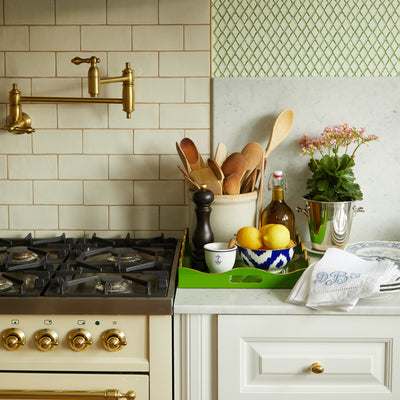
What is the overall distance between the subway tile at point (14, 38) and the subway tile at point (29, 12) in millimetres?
25

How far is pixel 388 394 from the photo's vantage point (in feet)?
5.47

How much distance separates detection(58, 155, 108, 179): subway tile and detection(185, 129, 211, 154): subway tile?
35 centimetres

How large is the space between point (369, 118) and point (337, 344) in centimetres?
92

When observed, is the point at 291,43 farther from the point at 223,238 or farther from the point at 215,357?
the point at 215,357

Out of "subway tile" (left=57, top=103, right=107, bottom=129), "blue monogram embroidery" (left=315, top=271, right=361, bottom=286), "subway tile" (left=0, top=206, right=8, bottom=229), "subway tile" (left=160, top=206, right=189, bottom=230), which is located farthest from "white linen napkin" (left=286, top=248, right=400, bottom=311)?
"subway tile" (left=0, top=206, right=8, bottom=229)

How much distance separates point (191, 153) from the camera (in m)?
2.11

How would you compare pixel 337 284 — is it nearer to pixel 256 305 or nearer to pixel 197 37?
pixel 256 305

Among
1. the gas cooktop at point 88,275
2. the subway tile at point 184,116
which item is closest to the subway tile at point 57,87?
the subway tile at point 184,116

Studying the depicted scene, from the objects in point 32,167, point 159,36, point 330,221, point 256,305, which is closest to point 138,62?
point 159,36

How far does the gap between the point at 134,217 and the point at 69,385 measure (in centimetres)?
79

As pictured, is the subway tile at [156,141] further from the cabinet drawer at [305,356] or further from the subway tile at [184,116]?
the cabinet drawer at [305,356]

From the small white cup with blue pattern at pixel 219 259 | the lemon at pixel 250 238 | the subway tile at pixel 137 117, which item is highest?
the subway tile at pixel 137 117

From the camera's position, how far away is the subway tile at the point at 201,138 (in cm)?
222

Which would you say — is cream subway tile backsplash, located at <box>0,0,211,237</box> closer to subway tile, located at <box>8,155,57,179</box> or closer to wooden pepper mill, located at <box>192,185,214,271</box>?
subway tile, located at <box>8,155,57,179</box>
